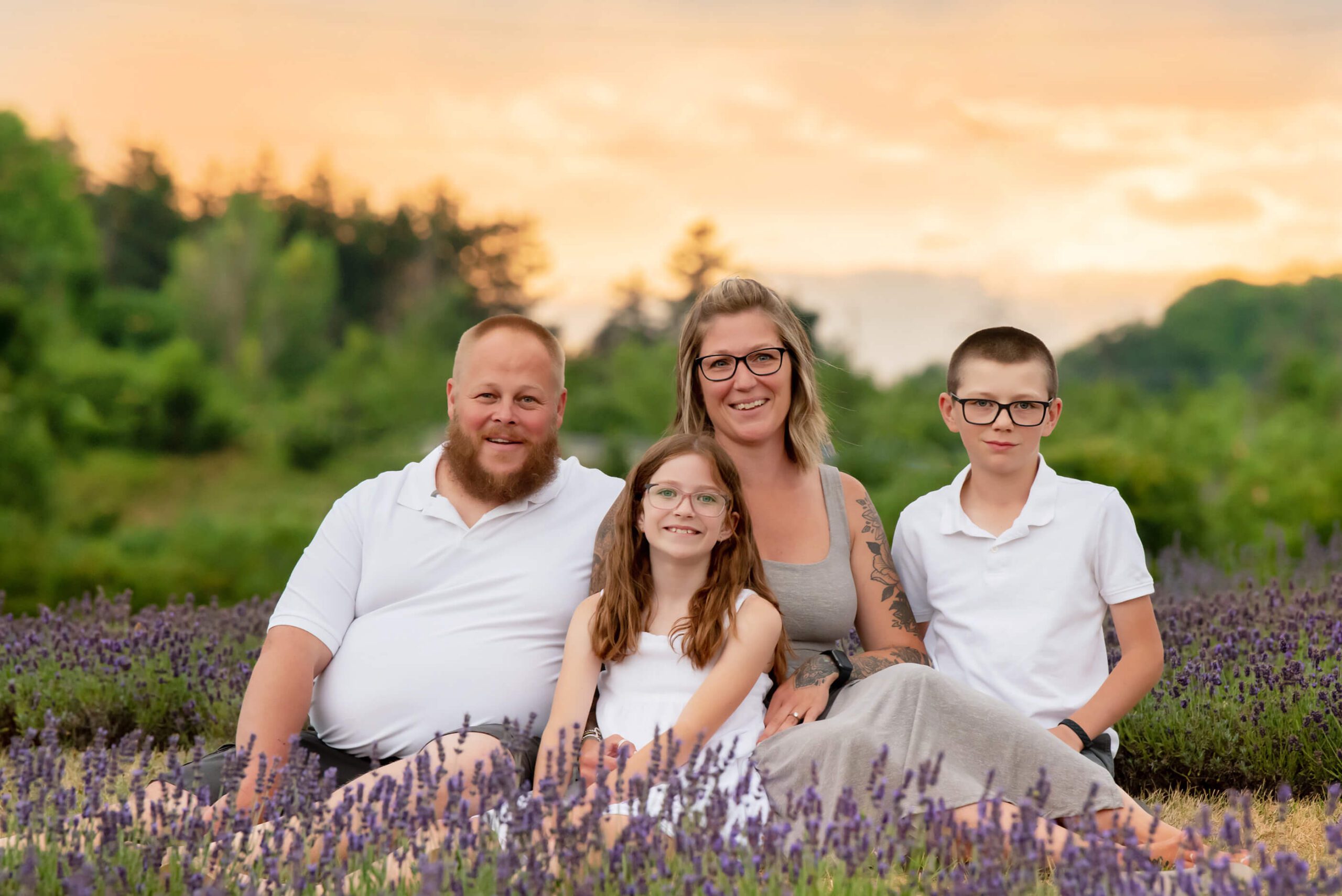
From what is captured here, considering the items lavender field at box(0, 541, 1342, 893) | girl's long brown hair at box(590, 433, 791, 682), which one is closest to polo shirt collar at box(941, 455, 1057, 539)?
girl's long brown hair at box(590, 433, 791, 682)

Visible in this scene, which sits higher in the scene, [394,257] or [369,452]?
[394,257]

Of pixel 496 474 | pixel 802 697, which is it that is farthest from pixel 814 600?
pixel 496 474

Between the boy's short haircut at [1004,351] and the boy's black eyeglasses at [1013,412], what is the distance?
0.24 feet

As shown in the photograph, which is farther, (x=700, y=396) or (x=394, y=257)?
(x=394, y=257)

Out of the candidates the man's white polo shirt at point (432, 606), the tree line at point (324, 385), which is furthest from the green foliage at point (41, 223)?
the man's white polo shirt at point (432, 606)

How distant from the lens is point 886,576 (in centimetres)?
364

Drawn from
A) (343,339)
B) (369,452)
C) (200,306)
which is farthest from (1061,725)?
(343,339)

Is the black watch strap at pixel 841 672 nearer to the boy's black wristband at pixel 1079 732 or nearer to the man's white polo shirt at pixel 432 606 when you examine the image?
the boy's black wristband at pixel 1079 732

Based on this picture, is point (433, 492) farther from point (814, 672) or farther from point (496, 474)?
point (814, 672)

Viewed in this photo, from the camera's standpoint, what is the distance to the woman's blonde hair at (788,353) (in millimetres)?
3697

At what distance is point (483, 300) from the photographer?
3791 cm

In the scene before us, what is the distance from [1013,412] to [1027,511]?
29 centimetres

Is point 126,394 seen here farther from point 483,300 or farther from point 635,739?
point 635,739

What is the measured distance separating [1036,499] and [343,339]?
35.1 meters
